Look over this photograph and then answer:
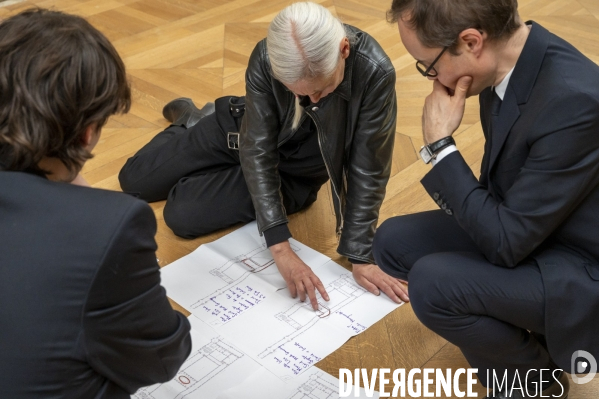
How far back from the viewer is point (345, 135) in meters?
2.05

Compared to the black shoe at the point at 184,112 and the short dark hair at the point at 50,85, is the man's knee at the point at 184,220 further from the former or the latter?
the short dark hair at the point at 50,85

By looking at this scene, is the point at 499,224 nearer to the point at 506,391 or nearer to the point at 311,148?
the point at 506,391

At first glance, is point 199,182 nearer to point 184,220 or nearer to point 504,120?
point 184,220

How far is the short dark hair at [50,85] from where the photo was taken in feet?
3.42

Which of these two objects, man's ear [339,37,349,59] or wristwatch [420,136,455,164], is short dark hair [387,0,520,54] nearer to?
wristwatch [420,136,455,164]

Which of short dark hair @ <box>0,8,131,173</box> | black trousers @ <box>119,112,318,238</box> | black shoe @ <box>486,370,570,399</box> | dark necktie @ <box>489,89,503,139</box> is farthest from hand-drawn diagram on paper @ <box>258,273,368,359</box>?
short dark hair @ <box>0,8,131,173</box>

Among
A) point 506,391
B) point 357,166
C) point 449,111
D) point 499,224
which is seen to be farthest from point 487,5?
point 506,391

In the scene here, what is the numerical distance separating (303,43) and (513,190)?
0.62 metres

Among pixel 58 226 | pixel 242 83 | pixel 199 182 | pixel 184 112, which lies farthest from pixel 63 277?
pixel 242 83

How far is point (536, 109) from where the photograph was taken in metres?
1.42

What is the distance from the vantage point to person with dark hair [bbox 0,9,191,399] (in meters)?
1.04

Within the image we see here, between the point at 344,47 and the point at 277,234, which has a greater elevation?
the point at 344,47

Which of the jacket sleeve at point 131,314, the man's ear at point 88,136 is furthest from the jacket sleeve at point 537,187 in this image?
the man's ear at point 88,136

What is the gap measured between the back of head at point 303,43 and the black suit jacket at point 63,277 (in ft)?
2.53
